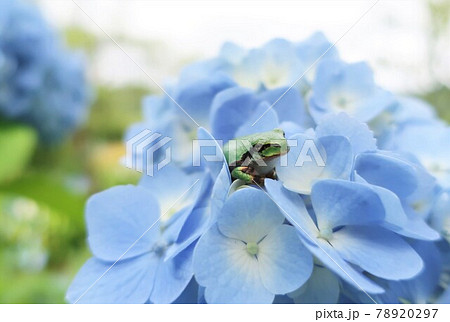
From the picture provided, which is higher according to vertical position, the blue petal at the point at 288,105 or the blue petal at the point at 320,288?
the blue petal at the point at 288,105

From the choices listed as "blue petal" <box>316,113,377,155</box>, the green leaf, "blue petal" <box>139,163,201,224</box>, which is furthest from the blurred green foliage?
"blue petal" <box>316,113,377,155</box>

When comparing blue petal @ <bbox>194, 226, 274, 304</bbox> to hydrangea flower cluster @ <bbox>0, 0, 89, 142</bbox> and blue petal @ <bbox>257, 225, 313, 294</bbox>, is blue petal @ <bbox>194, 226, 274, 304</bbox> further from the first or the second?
hydrangea flower cluster @ <bbox>0, 0, 89, 142</bbox>

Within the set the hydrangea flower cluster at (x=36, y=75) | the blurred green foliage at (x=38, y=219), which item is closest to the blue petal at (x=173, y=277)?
the blurred green foliage at (x=38, y=219)

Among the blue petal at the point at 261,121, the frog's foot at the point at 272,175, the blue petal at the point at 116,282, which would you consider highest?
the blue petal at the point at 261,121

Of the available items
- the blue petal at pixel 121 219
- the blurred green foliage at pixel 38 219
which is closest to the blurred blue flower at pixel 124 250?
the blue petal at pixel 121 219

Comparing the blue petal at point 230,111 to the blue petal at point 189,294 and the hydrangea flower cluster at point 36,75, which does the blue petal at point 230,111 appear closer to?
the blue petal at point 189,294

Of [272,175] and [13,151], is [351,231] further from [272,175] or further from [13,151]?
[13,151]

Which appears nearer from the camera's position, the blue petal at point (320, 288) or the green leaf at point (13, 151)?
the blue petal at point (320, 288)
